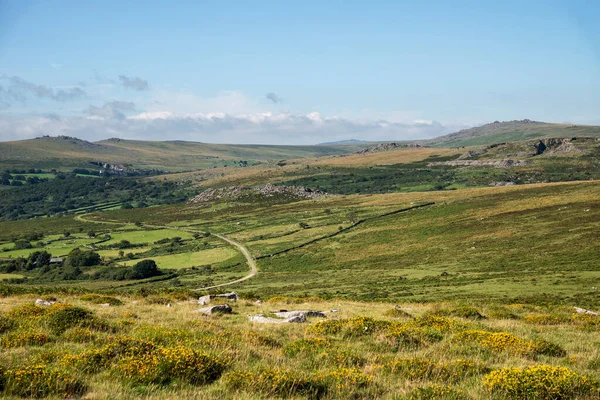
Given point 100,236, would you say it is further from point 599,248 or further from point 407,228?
point 599,248

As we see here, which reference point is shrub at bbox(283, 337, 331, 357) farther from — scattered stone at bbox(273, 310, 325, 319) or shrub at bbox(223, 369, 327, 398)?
scattered stone at bbox(273, 310, 325, 319)

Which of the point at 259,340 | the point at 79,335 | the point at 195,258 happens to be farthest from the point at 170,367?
the point at 195,258

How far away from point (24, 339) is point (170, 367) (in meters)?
5.71

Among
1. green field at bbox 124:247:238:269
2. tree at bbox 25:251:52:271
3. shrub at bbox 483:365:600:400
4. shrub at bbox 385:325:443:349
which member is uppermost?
shrub at bbox 483:365:600:400

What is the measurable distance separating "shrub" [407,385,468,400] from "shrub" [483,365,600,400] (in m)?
0.90

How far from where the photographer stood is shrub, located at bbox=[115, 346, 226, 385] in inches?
413

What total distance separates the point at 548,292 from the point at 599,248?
1086 inches

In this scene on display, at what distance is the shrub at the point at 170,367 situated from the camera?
10.5m

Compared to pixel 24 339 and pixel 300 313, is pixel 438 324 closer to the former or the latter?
pixel 300 313

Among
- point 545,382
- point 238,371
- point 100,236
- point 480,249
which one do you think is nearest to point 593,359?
point 545,382

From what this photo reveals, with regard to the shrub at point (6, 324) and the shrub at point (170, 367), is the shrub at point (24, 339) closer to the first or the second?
the shrub at point (6, 324)

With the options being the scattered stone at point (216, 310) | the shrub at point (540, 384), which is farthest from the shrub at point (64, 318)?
the shrub at point (540, 384)

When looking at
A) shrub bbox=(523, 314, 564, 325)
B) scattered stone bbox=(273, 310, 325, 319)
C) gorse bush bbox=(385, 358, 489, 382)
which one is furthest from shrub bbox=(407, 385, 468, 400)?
shrub bbox=(523, 314, 564, 325)

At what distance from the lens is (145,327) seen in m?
17.0
